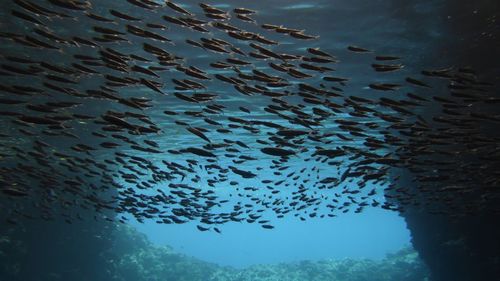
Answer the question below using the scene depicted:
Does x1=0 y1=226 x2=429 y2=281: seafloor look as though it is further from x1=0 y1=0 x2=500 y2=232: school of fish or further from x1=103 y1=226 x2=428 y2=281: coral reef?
x1=0 y1=0 x2=500 y2=232: school of fish

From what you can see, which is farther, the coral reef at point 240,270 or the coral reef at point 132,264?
the coral reef at point 240,270

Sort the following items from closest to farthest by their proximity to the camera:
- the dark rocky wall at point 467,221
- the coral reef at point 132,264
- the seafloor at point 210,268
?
the dark rocky wall at point 467,221 → the coral reef at point 132,264 → the seafloor at point 210,268

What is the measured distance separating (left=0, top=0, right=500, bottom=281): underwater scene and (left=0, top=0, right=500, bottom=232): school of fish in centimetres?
7

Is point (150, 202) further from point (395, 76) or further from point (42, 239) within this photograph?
point (42, 239)

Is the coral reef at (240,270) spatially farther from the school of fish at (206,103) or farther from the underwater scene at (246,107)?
the school of fish at (206,103)

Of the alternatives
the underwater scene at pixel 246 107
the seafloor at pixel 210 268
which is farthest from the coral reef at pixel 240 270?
the underwater scene at pixel 246 107

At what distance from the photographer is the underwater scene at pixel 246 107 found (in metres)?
→ 7.23

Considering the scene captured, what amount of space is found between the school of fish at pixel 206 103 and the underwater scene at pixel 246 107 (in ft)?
0.23

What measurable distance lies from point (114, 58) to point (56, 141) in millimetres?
20839

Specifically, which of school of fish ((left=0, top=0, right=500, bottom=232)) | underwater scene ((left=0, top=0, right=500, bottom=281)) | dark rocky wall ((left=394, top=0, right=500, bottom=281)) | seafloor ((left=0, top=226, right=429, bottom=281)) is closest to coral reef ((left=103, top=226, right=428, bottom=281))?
seafloor ((left=0, top=226, right=429, bottom=281))

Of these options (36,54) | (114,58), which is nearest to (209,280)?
(36,54)

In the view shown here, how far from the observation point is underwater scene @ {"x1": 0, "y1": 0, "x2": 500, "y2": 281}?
7.23 meters

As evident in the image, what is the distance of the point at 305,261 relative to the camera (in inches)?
1553

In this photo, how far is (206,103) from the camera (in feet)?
53.7
